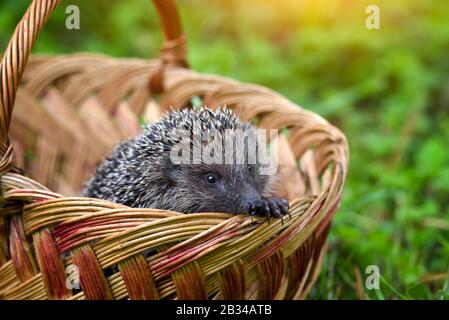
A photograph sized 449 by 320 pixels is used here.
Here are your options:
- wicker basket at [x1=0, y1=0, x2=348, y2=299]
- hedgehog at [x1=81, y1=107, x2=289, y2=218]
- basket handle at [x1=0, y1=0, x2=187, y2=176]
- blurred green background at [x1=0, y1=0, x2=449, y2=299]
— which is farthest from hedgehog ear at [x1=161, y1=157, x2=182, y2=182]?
blurred green background at [x1=0, y1=0, x2=449, y2=299]

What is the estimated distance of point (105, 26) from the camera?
7.03 metres

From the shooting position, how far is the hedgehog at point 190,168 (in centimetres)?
313

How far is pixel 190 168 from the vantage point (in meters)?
3.21

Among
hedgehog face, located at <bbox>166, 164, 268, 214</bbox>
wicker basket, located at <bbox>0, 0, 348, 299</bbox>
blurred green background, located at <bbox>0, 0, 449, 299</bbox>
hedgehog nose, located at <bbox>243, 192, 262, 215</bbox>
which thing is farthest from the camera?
blurred green background, located at <bbox>0, 0, 449, 299</bbox>

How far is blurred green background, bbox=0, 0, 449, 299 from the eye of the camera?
388 cm

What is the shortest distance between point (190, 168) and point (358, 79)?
3.38 metres

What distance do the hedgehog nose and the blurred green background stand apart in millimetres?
883

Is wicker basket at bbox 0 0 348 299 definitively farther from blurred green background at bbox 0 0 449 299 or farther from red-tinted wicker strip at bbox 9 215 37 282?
blurred green background at bbox 0 0 449 299

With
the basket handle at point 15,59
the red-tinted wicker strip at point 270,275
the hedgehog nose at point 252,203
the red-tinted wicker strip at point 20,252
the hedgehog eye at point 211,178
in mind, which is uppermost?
the basket handle at point 15,59

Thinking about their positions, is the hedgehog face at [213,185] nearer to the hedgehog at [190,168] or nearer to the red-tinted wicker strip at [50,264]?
the hedgehog at [190,168]

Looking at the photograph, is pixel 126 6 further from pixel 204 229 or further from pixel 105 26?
pixel 204 229

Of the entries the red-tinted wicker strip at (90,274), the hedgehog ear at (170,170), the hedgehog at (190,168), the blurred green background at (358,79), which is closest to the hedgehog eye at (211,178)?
the hedgehog at (190,168)

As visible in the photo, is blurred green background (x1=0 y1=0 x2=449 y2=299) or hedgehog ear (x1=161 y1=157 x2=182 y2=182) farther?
blurred green background (x1=0 y1=0 x2=449 y2=299)
